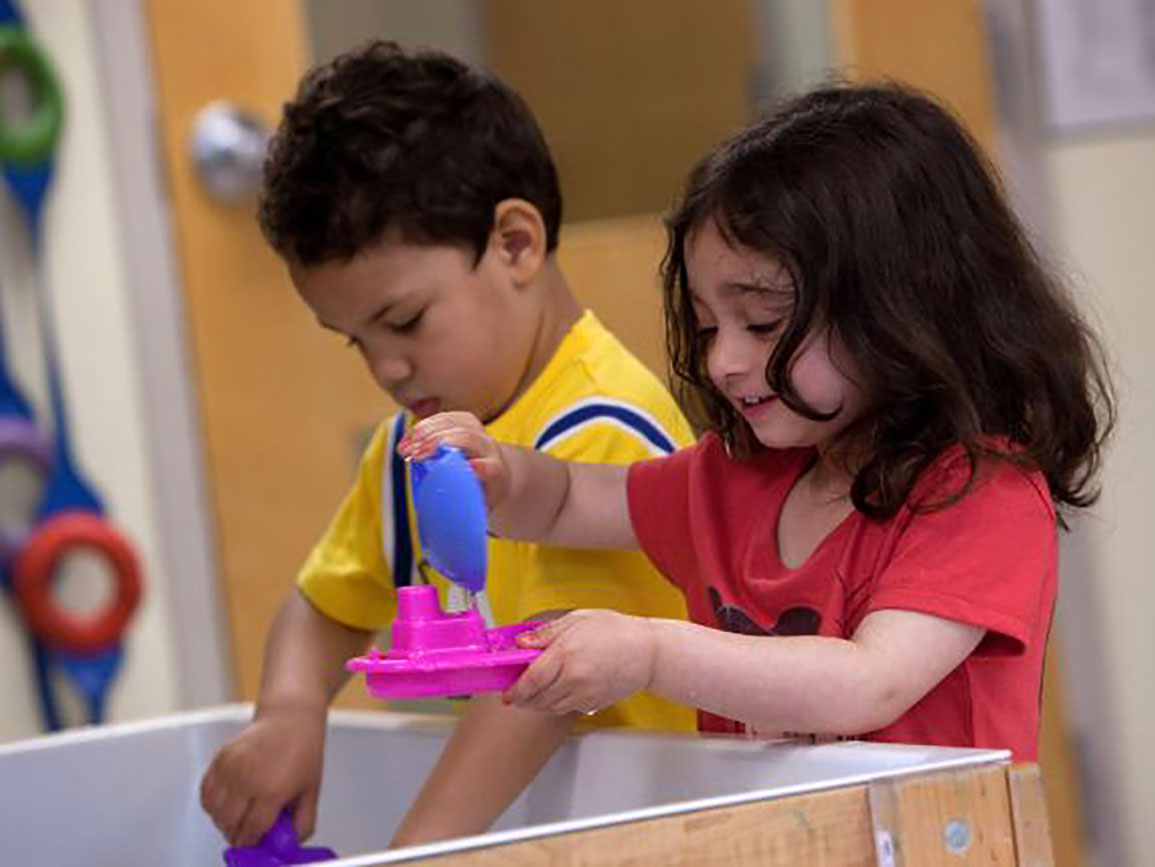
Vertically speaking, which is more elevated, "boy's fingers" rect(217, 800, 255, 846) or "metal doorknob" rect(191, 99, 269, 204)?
"metal doorknob" rect(191, 99, 269, 204)

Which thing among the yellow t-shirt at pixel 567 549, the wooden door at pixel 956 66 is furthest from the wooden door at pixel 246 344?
the yellow t-shirt at pixel 567 549

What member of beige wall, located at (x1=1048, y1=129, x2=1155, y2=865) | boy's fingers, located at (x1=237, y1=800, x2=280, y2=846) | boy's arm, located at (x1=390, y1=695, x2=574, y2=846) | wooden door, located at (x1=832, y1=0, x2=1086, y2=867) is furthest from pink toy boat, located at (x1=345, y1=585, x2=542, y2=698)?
beige wall, located at (x1=1048, y1=129, x2=1155, y2=865)

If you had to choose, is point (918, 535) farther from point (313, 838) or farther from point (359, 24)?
point (359, 24)

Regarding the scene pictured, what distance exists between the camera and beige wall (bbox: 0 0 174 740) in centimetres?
171

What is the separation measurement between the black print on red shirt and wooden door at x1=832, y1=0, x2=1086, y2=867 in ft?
3.47

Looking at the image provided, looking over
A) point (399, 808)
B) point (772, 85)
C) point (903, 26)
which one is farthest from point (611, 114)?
point (399, 808)

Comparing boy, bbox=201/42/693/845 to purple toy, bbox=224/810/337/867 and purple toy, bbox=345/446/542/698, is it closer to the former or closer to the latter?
purple toy, bbox=224/810/337/867

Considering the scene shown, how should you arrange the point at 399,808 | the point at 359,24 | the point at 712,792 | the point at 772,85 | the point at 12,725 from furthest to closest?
the point at 772,85 → the point at 359,24 → the point at 12,725 → the point at 399,808 → the point at 712,792

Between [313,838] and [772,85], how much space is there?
1.03 m

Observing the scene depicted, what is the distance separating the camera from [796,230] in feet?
2.83

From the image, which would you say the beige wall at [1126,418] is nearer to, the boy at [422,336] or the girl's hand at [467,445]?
the boy at [422,336]

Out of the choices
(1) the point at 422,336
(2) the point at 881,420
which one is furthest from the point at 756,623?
(1) the point at 422,336

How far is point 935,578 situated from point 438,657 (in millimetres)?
193

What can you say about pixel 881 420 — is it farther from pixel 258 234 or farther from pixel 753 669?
pixel 258 234
